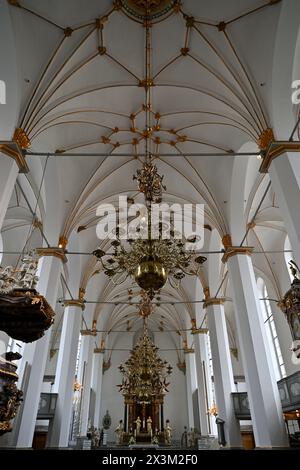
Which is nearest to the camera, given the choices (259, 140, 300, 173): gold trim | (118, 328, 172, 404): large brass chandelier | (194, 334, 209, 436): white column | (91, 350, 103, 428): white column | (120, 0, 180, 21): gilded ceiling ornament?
(259, 140, 300, 173): gold trim

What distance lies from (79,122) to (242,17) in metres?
5.51

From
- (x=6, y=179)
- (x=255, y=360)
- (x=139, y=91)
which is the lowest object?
(x=255, y=360)

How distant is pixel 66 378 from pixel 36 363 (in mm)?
3355

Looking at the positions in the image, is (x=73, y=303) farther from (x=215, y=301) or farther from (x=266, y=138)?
(x=266, y=138)

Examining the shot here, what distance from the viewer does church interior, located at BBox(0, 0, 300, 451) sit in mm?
7258

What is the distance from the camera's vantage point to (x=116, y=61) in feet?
29.2

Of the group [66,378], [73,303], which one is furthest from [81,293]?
[66,378]

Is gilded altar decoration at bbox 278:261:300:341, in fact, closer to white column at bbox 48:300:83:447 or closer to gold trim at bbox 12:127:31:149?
gold trim at bbox 12:127:31:149

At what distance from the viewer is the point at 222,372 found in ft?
39.4

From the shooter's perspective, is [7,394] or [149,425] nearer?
[7,394]

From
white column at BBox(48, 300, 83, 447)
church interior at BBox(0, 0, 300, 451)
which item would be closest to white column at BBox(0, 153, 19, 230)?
church interior at BBox(0, 0, 300, 451)

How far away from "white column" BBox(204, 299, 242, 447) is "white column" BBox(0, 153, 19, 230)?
31.8 ft
